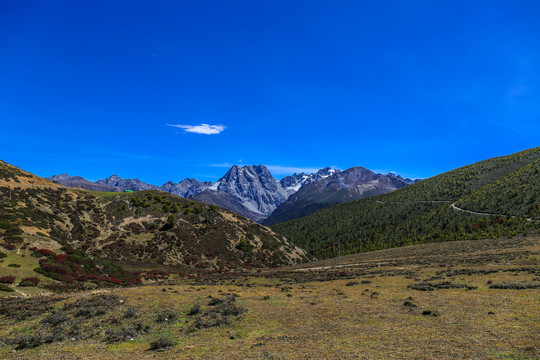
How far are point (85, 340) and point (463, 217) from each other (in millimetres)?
130805

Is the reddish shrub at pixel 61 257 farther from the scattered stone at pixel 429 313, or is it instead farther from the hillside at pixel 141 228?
the scattered stone at pixel 429 313

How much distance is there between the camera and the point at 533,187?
10800 centimetres

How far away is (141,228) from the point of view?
89.4m

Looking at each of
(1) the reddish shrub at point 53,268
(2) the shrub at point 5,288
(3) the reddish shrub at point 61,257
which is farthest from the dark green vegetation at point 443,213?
(2) the shrub at point 5,288

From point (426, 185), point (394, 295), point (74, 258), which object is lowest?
point (394, 295)

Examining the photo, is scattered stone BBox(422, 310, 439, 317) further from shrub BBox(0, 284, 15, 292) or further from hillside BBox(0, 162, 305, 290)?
hillside BBox(0, 162, 305, 290)

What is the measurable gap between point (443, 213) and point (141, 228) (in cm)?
12525

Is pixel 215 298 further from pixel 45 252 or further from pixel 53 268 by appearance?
pixel 45 252

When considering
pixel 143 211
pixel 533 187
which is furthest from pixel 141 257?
pixel 533 187

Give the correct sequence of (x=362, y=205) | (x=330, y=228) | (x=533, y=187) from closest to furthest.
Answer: (x=533, y=187), (x=330, y=228), (x=362, y=205)

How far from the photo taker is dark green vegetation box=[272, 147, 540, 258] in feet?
322

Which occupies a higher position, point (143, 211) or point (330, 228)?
point (143, 211)

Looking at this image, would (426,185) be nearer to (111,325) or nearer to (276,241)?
(276,241)

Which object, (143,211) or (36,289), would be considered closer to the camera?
(36,289)
